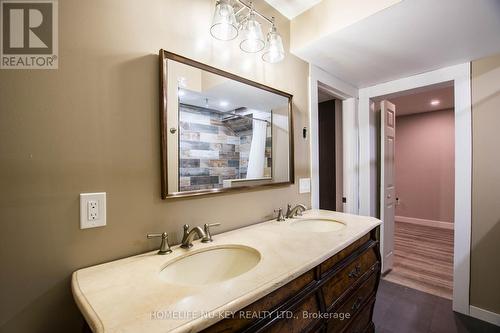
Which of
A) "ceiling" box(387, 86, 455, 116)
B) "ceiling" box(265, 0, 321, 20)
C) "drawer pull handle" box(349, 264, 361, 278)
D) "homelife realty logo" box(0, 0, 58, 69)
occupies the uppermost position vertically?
"ceiling" box(265, 0, 321, 20)

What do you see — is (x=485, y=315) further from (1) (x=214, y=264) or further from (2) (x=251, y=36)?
(2) (x=251, y=36)

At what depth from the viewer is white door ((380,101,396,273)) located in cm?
243

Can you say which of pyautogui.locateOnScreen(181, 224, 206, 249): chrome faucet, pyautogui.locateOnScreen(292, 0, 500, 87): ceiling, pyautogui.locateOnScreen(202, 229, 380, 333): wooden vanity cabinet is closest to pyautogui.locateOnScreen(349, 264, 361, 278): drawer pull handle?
pyautogui.locateOnScreen(202, 229, 380, 333): wooden vanity cabinet

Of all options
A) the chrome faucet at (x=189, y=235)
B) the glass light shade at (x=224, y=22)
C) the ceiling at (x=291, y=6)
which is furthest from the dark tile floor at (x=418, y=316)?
the ceiling at (x=291, y=6)

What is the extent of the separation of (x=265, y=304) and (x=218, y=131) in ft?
2.80

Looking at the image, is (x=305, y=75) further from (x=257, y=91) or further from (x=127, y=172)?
(x=127, y=172)

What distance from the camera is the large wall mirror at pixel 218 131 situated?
1.03 metres

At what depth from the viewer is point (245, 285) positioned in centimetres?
67

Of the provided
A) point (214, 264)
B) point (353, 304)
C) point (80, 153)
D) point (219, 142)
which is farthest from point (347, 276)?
point (80, 153)

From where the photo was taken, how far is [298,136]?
1755 millimetres

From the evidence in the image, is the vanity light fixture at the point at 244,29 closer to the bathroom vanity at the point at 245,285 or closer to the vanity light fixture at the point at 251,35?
the vanity light fixture at the point at 251,35

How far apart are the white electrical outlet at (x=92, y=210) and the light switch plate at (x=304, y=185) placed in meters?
1.33

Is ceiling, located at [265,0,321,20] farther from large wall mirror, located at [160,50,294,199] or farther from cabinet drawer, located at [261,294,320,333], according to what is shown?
cabinet drawer, located at [261,294,320,333]

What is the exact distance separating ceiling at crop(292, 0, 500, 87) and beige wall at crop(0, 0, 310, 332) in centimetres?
102
